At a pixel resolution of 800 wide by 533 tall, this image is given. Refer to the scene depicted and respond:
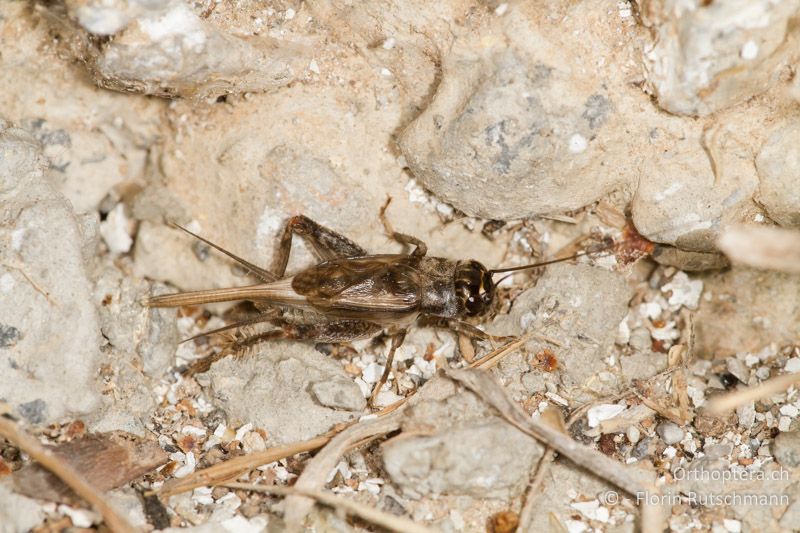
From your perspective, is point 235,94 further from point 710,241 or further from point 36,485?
point 710,241

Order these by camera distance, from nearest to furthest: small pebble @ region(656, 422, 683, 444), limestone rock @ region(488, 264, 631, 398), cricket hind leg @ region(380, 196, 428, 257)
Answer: small pebble @ region(656, 422, 683, 444), limestone rock @ region(488, 264, 631, 398), cricket hind leg @ region(380, 196, 428, 257)

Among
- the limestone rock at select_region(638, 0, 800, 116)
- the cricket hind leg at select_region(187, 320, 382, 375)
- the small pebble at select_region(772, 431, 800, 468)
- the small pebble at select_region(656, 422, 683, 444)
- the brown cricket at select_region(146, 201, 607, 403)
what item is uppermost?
the limestone rock at select_region(638, 0, 800, 116)

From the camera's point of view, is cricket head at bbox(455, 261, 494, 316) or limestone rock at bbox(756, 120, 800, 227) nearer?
limestone rock at bbox(756, 120, 800, 227)

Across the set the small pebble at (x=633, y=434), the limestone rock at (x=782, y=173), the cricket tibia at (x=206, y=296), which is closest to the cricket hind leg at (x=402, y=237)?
the cricket tibia at (x=206, y=296)

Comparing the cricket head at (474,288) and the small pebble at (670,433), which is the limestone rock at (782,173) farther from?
the cricket head at (474,288)

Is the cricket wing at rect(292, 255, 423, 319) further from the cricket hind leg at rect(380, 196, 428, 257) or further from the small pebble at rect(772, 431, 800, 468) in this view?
the small pebble at rect(772, 431, 800, 468)

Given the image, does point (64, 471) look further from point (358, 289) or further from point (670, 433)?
point (670, 433)

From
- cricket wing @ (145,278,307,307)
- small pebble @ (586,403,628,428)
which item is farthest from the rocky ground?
cricket wing @ (145,278,307,307)

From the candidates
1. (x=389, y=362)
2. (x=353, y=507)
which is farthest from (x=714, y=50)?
(x=353, y=507)
